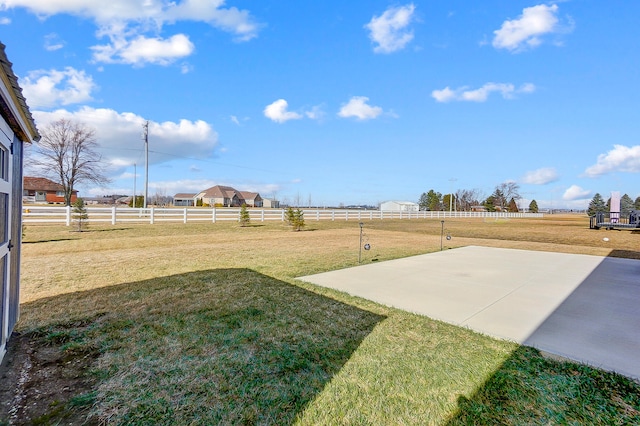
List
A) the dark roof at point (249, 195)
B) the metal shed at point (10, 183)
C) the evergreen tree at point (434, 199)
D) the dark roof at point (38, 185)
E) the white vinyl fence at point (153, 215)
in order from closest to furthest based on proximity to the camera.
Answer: the metal shed at point (10, 183)
the white vinyl fence at point (153, 215)
the dark roof at point (38, 185)
the dark roof at point (249, 195)
the evergreen tree at point (434, 199)

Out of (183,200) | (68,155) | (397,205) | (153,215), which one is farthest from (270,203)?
(153,215)

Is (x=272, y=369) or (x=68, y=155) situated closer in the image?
(x=272, y=369)

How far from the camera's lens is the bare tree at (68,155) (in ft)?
75.3

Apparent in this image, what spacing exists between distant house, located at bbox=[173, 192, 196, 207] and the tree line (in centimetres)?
5114

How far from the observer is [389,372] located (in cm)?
203

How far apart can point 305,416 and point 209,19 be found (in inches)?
451

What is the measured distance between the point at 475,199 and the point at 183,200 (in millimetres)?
68585

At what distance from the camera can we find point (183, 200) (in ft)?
198

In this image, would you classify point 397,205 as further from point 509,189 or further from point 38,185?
point 38,185

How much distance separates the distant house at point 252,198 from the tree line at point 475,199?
37725 millimetres

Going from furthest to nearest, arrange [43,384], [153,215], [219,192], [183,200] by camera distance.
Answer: [183,200] → [219,192] → [153,215] → [43,384]

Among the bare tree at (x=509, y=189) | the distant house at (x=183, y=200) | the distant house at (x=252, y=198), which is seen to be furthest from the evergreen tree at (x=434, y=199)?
→ the distant house at (x=183, y=200)

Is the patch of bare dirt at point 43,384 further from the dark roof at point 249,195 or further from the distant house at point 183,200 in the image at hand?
the distant house at point 183,200

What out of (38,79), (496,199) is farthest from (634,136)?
(496,199)
